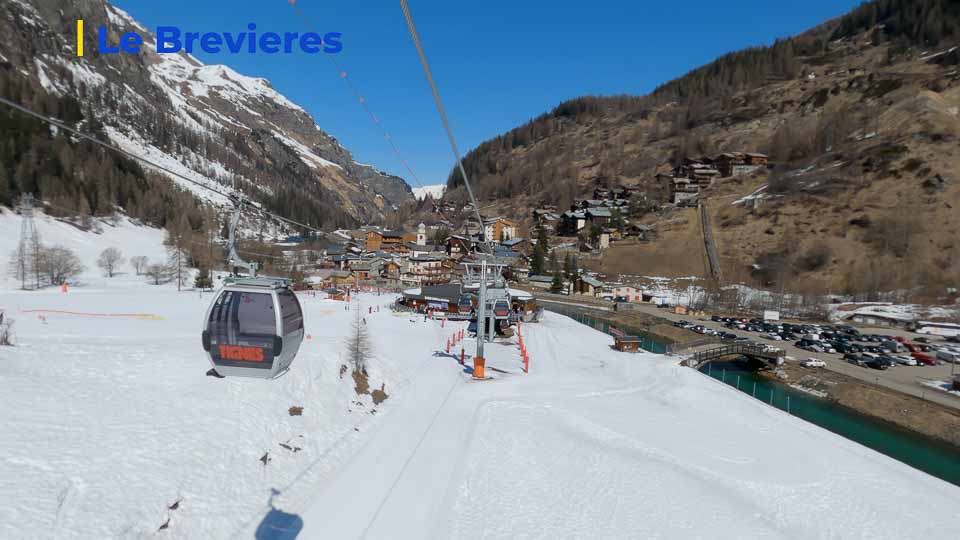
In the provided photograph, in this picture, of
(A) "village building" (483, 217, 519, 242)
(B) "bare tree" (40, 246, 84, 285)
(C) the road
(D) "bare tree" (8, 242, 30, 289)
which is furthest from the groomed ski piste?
(A) "village building" (483, 217, 519, 242)

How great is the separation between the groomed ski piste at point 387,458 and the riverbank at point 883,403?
8868mm

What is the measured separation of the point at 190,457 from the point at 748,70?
21996cm

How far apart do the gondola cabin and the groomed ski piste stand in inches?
132

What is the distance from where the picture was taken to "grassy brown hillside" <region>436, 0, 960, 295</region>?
68062 millimetres

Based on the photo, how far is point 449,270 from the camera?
88.0 m

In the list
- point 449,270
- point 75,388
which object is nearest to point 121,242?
point 449,270

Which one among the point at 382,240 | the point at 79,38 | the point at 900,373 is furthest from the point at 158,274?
the point at 79,38

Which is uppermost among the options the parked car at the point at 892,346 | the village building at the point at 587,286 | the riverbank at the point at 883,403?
the village building at the point at 587,286

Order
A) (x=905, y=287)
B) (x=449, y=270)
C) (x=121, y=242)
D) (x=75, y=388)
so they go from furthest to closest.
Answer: (x=449, y=270), (x=121, y=242), (x=905, y=287), (x=75, y=388)

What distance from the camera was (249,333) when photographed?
8672mm

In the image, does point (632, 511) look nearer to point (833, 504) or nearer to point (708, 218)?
point (833, 504)

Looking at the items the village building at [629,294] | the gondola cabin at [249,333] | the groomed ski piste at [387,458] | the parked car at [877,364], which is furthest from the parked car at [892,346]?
the gondola cabin at [249,333]

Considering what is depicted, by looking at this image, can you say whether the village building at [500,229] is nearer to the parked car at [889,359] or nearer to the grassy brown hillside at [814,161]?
the grassy brown hillside at [814,161]

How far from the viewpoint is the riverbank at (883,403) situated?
23.8 meters
